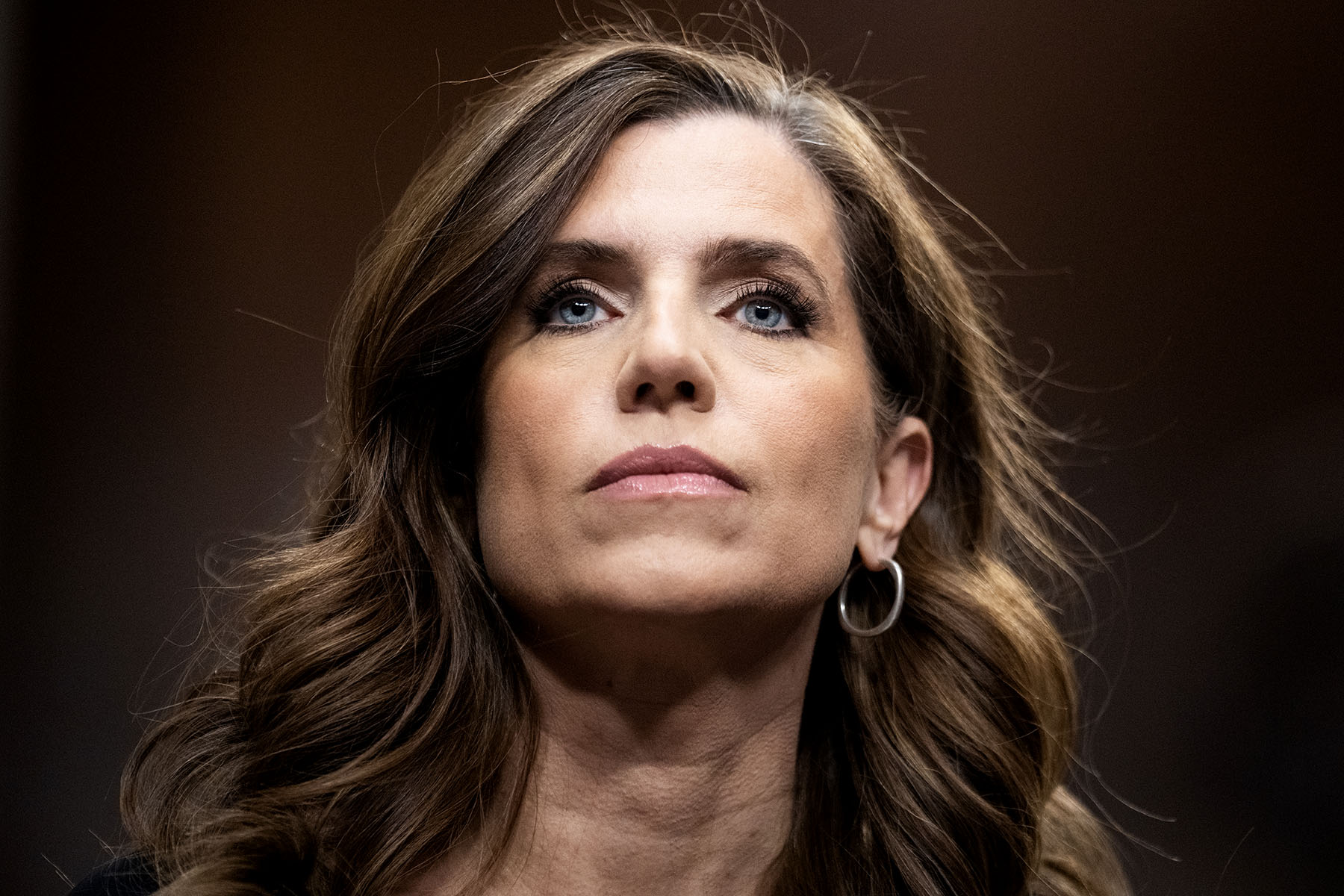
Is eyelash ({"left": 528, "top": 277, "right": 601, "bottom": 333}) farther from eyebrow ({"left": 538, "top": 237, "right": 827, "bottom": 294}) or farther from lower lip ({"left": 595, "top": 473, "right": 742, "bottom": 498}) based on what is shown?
lower lip ({"left": 595, "top": 473, "right": 742, "bottom": 498})

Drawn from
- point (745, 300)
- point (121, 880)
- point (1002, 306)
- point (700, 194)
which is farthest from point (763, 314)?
point (121, 880)

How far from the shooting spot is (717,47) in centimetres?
205

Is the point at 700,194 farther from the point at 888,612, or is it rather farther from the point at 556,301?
the point at 888,612

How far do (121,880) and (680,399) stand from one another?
876 mm

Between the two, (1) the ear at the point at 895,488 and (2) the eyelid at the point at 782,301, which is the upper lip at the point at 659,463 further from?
(1) the ear at the point at 895,488

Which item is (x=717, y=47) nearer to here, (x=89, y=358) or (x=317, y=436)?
(x=317, y=436)

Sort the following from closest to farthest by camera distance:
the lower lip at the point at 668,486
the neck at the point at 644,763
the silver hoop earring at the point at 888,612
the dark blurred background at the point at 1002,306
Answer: the lower lip at the point at 668,486, the neck at the point at 644,763, the silver hoop earring at the point at 888,612, the dark blurred background at the point at 1002,306

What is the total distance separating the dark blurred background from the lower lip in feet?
2.74

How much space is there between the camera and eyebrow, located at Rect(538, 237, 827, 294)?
163 centimetres

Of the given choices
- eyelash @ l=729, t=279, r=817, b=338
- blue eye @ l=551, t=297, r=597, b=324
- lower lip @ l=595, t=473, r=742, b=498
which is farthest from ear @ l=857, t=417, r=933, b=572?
blue eye @ l=551, t=297, r=597, b=324

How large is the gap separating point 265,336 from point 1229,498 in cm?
159

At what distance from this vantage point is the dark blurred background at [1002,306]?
1997 millimetres

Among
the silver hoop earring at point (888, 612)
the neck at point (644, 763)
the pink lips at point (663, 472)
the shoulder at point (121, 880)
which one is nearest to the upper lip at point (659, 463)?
the pink lips at point (663, 472)

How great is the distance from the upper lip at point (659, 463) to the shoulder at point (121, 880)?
74cm
